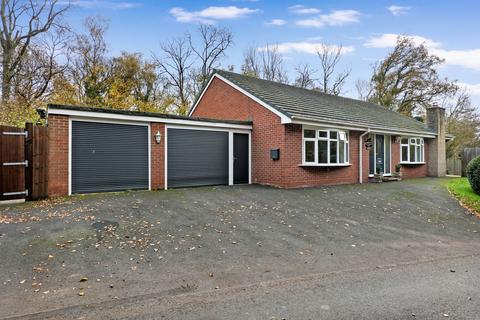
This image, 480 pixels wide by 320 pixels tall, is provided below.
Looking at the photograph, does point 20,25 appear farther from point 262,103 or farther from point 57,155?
point 262,103

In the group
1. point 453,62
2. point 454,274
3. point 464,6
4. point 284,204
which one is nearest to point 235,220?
point 284,204

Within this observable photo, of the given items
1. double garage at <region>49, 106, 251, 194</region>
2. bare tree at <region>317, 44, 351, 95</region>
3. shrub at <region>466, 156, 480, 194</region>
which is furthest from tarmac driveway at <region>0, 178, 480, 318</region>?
bare tree at <region>317, 44, 351, 95</region>

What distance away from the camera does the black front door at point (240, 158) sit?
13.1m

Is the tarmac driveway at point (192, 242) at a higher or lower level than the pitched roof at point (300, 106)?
lower

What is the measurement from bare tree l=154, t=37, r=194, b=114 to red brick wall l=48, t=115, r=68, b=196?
18399 millimetres

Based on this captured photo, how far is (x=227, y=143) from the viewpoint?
12.9m

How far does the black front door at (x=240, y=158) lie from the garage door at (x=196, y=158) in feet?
1.45

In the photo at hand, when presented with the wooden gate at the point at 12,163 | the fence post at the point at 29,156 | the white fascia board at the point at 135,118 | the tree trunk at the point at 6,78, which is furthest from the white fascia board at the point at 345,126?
the tree trunk at the point at 6,78

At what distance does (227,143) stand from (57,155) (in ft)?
19.9

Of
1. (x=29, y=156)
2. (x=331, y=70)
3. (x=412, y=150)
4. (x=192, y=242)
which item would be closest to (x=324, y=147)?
(x=412, y=150)

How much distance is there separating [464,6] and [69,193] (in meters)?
15.5

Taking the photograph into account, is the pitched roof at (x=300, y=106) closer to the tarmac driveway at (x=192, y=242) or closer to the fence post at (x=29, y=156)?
the tarmac driveway at (x=192, y=242)

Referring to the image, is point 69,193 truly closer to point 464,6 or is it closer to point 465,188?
point 465,188

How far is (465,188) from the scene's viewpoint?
41.5 feet
